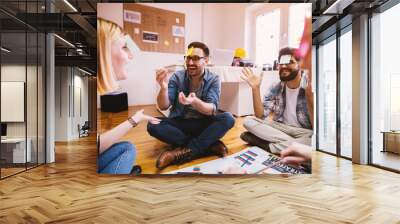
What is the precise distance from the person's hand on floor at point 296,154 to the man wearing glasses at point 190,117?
39.3 inches

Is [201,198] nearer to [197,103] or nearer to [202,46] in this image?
[197,103]

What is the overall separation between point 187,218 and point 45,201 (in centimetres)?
195

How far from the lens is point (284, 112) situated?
5.88 metres

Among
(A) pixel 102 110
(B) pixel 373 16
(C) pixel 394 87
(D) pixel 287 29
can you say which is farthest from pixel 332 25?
(A) pixel 102 110

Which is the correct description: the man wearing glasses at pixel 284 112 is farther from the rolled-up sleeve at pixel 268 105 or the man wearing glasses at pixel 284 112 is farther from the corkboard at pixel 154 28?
the corkboard at pixel 154 28

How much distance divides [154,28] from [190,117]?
1.61 metres

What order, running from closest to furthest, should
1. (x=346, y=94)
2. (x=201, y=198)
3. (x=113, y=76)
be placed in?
(x=201, y=198) < (x=113, y=76) < (x=346, y=94)

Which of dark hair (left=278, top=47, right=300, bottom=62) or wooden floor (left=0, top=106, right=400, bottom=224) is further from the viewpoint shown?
dark hair (left=278, top=47, right=300, bottom=62)

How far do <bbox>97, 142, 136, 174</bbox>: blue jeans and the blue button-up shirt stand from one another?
0.90 metres

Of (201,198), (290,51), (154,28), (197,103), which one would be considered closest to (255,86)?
(290,51)

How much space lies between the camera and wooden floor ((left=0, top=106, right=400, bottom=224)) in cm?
368

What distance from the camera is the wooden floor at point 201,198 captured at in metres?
3.68

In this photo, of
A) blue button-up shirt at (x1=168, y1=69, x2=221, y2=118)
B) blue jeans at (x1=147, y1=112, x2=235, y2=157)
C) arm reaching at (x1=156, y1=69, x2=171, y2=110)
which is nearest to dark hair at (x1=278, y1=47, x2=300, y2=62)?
blue button-up shirt at (x1=168, y1=69, x2=221, y2=118)

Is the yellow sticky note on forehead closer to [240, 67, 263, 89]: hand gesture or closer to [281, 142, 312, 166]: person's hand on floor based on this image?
[240, 67, 263, 89]: hand gesture
